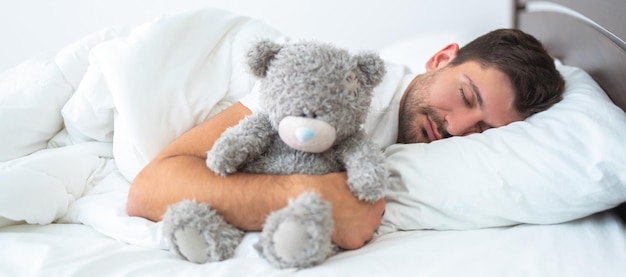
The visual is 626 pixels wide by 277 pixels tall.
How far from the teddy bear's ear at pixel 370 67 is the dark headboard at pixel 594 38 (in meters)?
0.55

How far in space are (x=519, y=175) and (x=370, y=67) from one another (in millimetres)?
340

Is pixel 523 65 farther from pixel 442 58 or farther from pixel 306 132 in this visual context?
pixel 306 132

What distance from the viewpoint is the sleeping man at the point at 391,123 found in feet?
2.65

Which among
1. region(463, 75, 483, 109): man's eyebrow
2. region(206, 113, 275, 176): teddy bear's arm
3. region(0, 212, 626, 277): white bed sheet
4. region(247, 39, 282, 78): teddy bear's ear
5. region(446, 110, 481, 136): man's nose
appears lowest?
region(0, 212, 626, 277): white bed sheet

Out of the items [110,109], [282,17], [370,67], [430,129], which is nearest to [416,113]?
[430,129]

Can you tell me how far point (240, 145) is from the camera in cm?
78

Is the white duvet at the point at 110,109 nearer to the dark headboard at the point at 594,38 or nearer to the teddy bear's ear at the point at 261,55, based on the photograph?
the teddy bear's ear at the point at 261,55

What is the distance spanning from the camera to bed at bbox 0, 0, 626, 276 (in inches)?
30.5

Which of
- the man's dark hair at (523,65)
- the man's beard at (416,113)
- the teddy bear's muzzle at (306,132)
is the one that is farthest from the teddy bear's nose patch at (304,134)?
the man's dark hair at (523,65)

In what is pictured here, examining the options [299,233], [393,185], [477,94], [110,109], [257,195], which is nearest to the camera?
[299,233]

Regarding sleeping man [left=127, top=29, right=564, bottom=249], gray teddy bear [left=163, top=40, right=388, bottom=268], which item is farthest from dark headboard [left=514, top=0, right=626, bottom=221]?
gray teddy bear [left=163, top=40, right=388, bottom=268]

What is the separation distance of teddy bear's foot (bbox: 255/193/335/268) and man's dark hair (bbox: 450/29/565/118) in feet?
2.00

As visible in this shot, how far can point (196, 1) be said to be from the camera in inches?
84.4

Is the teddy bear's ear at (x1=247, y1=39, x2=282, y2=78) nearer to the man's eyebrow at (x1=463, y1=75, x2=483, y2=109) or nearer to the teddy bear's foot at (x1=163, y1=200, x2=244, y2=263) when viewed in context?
the teddy bear's foot at (x1=163, y1=200, x2=244, y2=263)
